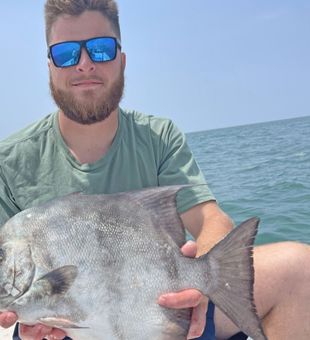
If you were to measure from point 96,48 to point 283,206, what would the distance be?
25.6 feet

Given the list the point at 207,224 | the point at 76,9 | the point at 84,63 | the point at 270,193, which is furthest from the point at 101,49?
the point at 270,193

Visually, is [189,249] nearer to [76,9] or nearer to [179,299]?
[179,299]

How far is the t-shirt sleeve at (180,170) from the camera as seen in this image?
114 inches

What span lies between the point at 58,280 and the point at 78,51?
1.39 meters

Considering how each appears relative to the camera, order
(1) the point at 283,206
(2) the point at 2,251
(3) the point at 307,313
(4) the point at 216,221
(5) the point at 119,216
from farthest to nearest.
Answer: (1) the point at 283,206 → (4) the point at 216,221 → (3) the point at 307,313 → (5) the point at 119,216 → (2) the point at 2,251

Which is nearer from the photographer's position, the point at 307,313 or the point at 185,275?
the point at 185,275

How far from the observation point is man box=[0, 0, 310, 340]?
2855mm

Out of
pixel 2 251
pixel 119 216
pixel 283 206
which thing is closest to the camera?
pixel 2 251

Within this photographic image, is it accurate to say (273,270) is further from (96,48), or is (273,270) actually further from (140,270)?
(96,48)

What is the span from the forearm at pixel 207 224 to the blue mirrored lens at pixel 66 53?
3.55 feet

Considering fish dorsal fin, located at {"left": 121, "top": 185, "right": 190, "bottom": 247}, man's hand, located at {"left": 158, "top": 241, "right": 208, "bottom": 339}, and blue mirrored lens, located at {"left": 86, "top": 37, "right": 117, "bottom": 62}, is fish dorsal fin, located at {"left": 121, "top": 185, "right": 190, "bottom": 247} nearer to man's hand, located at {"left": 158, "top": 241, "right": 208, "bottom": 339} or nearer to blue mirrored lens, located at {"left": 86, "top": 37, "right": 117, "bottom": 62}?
man's hand, located at {"left": 158, "top": 241, "right": 208, "bottom": 339}

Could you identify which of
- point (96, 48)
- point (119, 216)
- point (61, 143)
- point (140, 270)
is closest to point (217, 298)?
point (140, 270)

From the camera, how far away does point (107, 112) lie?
9.68 feet

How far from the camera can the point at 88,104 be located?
2.91 metres
